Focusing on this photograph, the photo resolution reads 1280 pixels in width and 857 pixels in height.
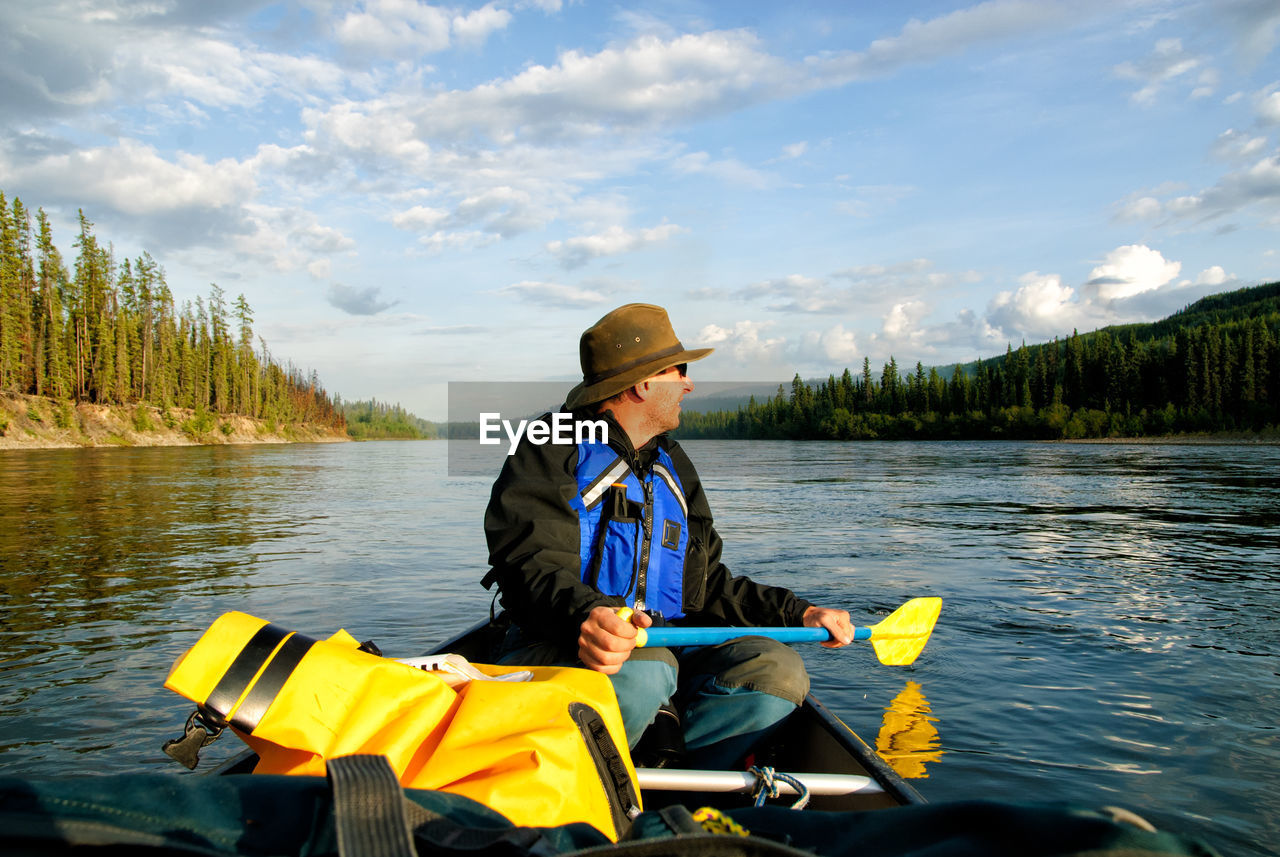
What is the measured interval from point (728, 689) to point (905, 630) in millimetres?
1645

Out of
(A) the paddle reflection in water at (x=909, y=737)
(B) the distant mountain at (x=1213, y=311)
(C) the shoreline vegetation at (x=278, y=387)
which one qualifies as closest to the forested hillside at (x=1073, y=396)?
(C) the shoreline vegetation at (x=278, y=387)

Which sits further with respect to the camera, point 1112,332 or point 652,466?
point 1112,332

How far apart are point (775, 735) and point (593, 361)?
1.88 m

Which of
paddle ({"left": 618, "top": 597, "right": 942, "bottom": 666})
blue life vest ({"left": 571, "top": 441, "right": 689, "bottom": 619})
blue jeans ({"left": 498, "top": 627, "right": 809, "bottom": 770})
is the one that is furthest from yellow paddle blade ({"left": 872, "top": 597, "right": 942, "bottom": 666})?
blue life vest ({"left": 571, "top": 441, "right": 689, "bottom": 619})

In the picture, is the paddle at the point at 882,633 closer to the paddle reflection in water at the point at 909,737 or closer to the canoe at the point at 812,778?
the canoe at the point at 812,778

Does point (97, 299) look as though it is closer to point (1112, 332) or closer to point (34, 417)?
point (34, 417)

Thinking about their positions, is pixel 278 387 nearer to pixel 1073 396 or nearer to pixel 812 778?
pixel 1073 396

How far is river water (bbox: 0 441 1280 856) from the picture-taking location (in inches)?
177

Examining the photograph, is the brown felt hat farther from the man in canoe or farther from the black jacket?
the black jacket

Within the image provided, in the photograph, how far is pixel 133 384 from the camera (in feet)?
228

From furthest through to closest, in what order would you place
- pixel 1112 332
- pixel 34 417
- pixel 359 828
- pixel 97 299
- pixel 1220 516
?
pixel 1112 332, pixel 97 299, pixel 34 417, pixel 1220 516, pixel 359 828

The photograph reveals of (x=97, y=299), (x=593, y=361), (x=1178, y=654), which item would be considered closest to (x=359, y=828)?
(x=593, y=361)

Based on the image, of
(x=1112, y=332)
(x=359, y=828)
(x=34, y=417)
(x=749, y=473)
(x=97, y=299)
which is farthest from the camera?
(x=1112, y=332)

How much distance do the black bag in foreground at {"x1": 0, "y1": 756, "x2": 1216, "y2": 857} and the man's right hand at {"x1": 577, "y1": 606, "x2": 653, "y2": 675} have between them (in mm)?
1091
